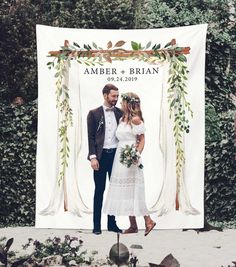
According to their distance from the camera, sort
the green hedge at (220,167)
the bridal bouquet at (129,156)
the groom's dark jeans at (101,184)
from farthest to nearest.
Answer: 1. the green hedge at (220,167)
2. the groom's dark jeans at (101,184)
3. the bridal bouquet at (129,156)

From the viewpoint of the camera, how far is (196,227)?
832 cm

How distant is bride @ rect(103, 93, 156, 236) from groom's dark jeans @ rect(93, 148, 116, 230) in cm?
7

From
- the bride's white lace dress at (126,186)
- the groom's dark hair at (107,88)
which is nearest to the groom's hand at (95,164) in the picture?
the bride's white lace dress at (126,186)

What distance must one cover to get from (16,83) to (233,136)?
373cm

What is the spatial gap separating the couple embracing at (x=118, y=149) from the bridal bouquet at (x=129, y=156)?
21mm

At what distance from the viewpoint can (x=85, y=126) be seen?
8.29m

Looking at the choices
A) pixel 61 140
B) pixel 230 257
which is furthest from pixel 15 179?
pixel 230 257

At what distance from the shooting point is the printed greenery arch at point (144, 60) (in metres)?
8.23

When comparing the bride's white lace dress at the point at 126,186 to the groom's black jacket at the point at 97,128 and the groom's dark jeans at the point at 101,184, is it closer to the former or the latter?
the groom's dark jeans at the point at 101,184

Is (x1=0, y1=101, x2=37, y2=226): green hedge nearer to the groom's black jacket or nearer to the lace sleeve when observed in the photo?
the groom's black jacket

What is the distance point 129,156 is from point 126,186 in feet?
1.29

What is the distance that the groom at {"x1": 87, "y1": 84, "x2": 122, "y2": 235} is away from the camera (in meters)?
8.23

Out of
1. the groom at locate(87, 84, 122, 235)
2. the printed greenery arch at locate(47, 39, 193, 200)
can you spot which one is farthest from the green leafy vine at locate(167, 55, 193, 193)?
the groom at locate(87, 84, 122, 235)

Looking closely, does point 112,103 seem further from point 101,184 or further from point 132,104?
point 101,184
